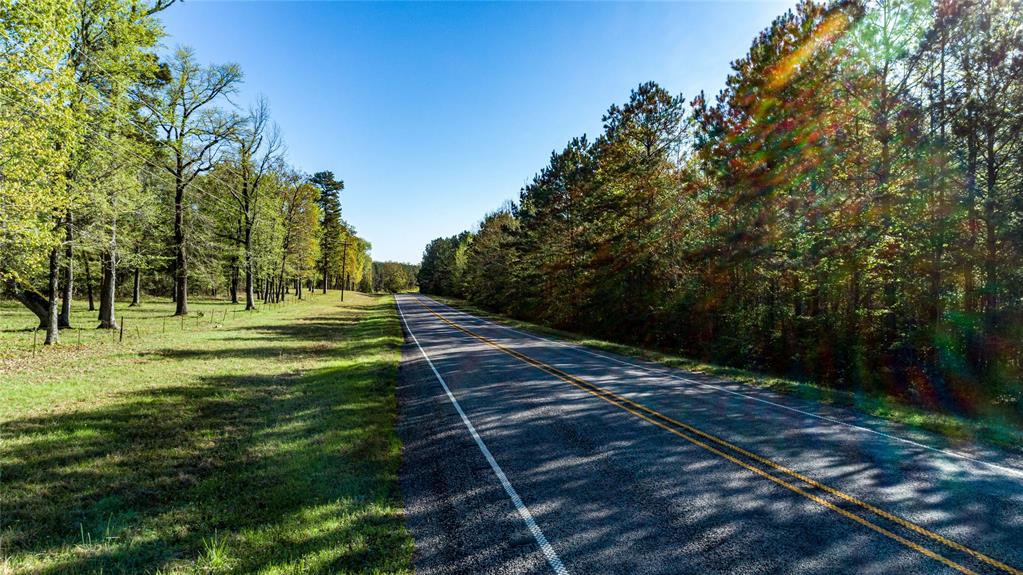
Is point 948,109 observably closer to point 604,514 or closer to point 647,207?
point 647,207

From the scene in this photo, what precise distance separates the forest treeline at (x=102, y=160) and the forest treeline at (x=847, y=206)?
23.0m

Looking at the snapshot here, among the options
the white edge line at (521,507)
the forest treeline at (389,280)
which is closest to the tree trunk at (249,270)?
the white edge line at (521,507)

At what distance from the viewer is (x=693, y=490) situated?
18.7ft

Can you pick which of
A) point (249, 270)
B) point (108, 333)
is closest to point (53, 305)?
point (108, 333)

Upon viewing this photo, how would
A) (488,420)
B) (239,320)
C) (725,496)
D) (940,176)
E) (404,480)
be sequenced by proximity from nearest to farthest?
1. (725,496)
2. (404,480)
3. (488,420)
4. (940,176)
5. (239,320)

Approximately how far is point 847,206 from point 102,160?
28.3 m

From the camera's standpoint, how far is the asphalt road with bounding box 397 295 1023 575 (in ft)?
14.3

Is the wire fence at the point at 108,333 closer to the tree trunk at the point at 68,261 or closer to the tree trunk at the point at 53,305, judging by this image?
the tree trunk at the point at 53,305

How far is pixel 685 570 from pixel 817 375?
52.5 feet

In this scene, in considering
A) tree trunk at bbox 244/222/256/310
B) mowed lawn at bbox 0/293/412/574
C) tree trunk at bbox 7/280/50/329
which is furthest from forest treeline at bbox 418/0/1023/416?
tree trunk at bbox 244/222/256/310

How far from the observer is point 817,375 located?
54.3ft

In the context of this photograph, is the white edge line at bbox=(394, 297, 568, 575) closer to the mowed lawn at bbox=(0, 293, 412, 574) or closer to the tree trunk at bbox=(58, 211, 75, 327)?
the mowed lawn at bbox=(0, 293, 412, 574)

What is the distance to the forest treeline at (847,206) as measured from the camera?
12.6 m

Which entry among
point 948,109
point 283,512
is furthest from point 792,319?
point 283,512
